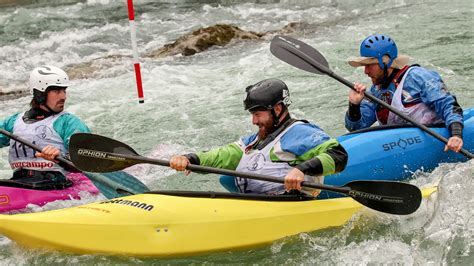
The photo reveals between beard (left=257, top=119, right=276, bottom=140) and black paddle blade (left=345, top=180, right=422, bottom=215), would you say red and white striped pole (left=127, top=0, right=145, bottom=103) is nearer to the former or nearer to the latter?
beard (left=257, top=119, right=276, bottom=140)

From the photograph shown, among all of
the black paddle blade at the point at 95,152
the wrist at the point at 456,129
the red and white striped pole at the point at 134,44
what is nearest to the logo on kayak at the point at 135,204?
the black paddle blade at the point at 95,152

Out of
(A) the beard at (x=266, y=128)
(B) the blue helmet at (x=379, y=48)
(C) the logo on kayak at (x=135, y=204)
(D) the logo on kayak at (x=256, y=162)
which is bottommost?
(C) the logo on kayak at (x=135, y=204)

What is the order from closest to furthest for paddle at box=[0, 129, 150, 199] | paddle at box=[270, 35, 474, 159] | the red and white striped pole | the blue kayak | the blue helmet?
paddle at box=[0, 129, 150, 199] → the blue kayak → the blue helmet → paddle at box=[270, 35, 474, 159] → the red and white striped pole

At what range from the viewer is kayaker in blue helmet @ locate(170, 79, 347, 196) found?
4531 mm

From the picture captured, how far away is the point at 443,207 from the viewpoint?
5004 millimetres

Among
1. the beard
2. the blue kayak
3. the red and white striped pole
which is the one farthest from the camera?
the red and white striped pole

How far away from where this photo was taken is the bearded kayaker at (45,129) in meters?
5.39

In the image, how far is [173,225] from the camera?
4531 millimetres

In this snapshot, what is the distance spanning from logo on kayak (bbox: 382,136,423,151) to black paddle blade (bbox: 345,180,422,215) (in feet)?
3.80

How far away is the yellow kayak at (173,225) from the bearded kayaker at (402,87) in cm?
158

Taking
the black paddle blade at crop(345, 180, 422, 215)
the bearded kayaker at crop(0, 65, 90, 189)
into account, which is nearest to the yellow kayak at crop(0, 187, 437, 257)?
the black paddle blade at crop(345, 180, 422, 215)

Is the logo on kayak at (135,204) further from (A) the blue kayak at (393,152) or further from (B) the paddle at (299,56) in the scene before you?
(B) the paddle at (299,56)

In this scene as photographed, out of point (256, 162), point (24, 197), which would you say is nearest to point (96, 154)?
point (24, 197)

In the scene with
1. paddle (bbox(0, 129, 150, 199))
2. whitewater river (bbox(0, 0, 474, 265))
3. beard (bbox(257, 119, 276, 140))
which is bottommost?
whitewater river (bbox(0, 0, 474, 265))
